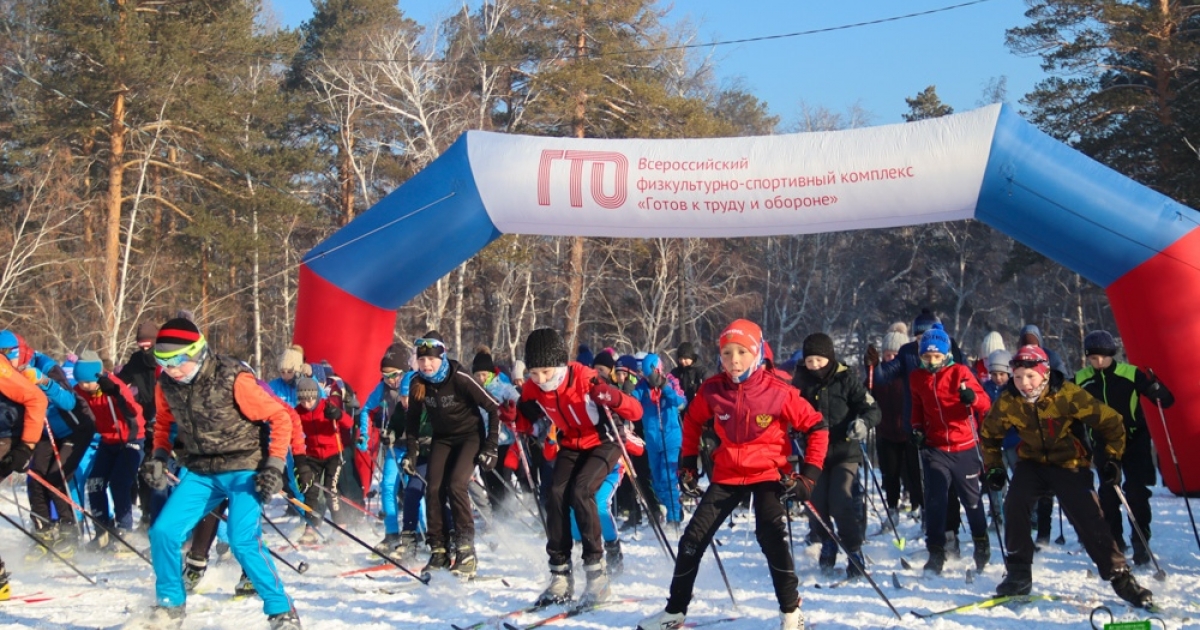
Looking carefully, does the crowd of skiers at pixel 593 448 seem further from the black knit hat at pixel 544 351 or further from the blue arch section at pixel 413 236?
the blue arch section at pixel 413 236

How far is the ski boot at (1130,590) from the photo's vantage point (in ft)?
18.1

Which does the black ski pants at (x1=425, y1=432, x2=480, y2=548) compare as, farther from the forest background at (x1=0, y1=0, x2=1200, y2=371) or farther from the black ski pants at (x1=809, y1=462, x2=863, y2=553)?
the forest background at (x1=0, y1=0, x2=1200, y2=371)

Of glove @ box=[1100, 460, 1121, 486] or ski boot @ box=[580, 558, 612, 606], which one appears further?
ski boot @ box=[580, 558, 612, 606]

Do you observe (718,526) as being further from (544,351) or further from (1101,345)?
(1101,345)

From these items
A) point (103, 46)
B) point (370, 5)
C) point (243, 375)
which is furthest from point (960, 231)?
point (243, 375)

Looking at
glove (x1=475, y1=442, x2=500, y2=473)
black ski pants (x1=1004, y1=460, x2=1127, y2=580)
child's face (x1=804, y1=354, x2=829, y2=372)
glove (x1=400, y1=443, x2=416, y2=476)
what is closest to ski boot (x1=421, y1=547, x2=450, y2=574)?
glove (x1=400, y1=443, x2=416, y2=476)

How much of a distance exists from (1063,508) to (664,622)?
2.27 metres

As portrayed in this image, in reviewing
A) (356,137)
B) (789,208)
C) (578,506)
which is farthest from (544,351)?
(356,137)

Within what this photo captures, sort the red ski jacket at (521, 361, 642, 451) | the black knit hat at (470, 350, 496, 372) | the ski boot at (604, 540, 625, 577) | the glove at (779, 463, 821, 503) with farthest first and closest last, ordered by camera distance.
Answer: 1. the black knit hat at (470, 350, 496, 372)
2. the ski boot at (604, 540, 625, 577)
3. the red ski jacket at (521, 361, 642, 451)
4. the glove at (779, 463, 821, 503)

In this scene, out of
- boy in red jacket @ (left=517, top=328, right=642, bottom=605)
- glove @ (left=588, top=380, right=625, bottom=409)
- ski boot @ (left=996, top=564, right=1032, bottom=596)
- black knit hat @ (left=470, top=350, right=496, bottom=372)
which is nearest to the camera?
Answer: ski boot @ (left=996, top=564, right=1032, bottom=596)

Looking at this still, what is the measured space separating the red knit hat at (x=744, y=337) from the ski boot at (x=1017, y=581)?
2011 millimetres

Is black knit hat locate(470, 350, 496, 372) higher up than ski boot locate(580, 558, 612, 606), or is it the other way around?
black knit hat locate(470, 350, 496, 372)

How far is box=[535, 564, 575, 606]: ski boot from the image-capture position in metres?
6.13

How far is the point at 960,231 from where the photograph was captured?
34.2 meters
